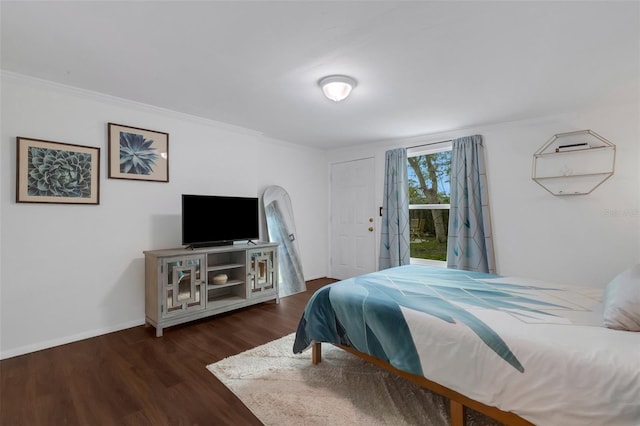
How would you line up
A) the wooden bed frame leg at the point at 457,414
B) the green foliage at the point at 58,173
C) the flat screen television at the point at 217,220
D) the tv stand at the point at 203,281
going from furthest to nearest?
the flat screen television at the point at 217,220, the tv stand at the point at 203,281, the green foliage at the point at 58,173, the wooden bed frame leg at the point at 457,414

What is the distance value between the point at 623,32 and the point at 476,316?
2011 mm

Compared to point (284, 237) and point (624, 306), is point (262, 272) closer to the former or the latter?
point (284, 237)

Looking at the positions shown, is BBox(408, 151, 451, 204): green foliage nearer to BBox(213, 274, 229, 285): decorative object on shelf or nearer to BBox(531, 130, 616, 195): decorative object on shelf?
BBox(531, 130, 616, 195): decorative object on shelf

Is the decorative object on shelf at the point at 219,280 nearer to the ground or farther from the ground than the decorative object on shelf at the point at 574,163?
nearer to the ground

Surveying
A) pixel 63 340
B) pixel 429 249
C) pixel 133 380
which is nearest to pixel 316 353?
pixel 133 380

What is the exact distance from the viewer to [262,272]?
3781 mm

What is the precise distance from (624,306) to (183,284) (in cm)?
335

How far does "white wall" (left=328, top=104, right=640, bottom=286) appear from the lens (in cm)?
297

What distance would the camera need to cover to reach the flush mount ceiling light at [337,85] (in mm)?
2447

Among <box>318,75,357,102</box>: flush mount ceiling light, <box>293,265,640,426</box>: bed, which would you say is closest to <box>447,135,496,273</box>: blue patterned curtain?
<box>293,265,640,426</box>: bed

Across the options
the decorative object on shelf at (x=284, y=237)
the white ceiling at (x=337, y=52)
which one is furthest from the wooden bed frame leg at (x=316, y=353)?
the white ceiling at (x=337, y=52)

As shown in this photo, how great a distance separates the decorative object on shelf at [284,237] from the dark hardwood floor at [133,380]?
50.5 inches

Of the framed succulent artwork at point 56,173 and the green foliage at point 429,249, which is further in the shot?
the green foliage at point 429,249

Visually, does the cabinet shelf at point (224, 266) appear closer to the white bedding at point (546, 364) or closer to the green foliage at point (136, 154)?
the green foliage at point (136, 154)
